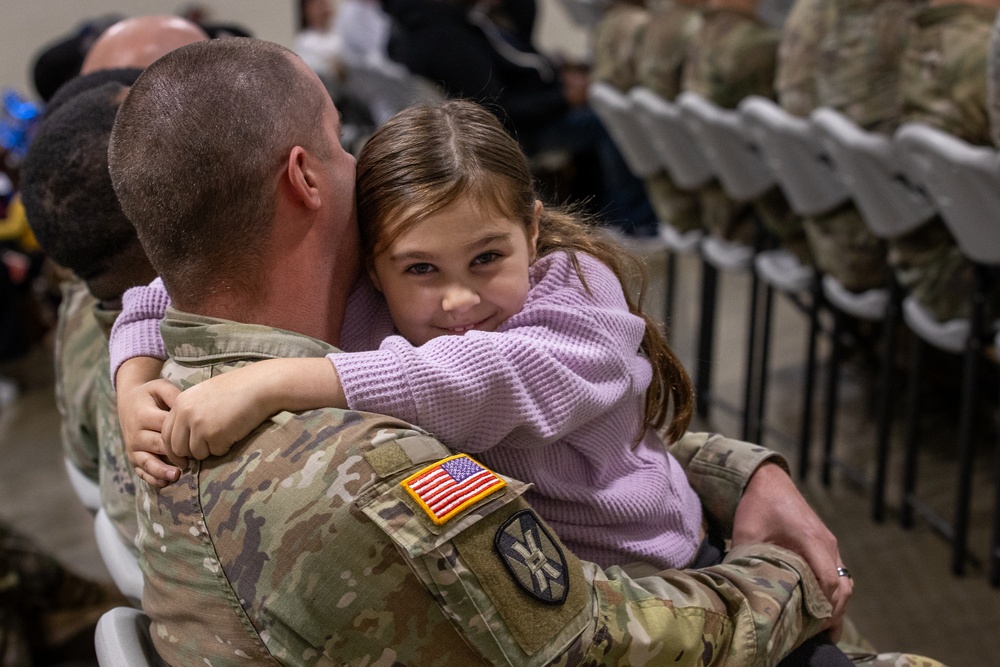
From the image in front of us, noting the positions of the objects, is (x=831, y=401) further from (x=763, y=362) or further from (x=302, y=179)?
(x=302, y=179)

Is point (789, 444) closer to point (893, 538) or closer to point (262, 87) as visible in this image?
point (893, 538)

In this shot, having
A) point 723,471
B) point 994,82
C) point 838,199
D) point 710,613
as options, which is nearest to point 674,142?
point 838,199

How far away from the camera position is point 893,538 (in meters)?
2.59

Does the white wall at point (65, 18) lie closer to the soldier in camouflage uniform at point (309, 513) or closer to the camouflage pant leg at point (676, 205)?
the camouflage pant leg at point (676, 205)

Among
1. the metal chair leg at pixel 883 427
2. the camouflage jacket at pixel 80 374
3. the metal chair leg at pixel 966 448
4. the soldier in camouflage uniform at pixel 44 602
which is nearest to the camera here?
the camouflage jacket at pixel 80 374

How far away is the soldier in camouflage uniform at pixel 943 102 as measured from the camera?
2.00m

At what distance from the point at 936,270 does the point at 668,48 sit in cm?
117

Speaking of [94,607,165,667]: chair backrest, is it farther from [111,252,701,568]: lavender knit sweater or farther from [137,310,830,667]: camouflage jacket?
[111,252,701,568]: lavender knit sweater

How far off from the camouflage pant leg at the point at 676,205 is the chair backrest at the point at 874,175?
0.88 metres

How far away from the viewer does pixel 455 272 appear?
1082 mm

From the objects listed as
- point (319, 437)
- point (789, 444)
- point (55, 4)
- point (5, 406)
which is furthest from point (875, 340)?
point (55, 4)

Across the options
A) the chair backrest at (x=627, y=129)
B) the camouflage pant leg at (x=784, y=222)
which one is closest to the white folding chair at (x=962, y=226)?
the camouflage pant leg at (x=784, y=222)

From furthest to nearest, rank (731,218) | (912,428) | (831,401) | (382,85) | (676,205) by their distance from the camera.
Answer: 1. (382,85)
2. (676,205)
3. (731,218)
4. (831,401)
5. (912,428)

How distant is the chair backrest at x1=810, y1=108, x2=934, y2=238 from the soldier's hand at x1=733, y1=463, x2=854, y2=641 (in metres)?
1.15
